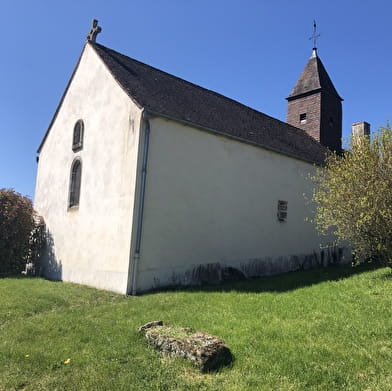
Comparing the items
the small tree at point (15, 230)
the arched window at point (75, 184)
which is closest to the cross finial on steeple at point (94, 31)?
the arched window at point (75, 184)

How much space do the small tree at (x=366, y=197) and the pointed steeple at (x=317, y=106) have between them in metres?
11.1

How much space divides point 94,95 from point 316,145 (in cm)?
1119

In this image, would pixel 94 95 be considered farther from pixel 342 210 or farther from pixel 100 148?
pixel 342 210

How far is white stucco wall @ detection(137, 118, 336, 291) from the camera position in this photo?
10.9m

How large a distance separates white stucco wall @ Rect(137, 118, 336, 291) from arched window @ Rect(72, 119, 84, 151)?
381 cm

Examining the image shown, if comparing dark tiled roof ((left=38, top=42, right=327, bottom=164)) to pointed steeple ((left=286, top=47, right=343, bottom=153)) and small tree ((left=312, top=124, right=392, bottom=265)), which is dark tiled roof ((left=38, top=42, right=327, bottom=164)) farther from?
small tree ((left=312, top=124, right=392, bottom=265))

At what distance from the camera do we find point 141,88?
1230cm

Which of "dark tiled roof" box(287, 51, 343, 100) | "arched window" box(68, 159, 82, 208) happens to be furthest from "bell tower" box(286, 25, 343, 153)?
"arched window" box(68, 159, 82, 208)

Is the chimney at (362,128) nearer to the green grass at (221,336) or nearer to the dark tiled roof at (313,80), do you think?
the dark tiled roof at (313,80)

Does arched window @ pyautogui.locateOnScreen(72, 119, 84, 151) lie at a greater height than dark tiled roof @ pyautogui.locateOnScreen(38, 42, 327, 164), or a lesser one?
lesser

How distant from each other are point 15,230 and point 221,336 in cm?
1053

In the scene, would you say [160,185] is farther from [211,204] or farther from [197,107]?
[197,107]

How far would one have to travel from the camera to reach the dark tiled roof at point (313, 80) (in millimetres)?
21078

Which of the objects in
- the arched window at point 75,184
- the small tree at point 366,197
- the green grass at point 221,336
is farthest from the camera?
the arched window at point 75,184
